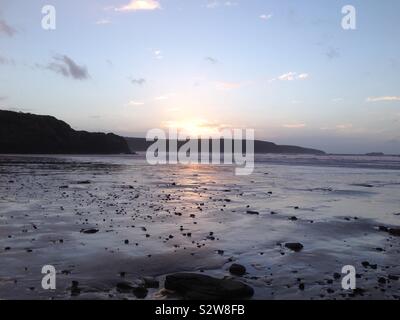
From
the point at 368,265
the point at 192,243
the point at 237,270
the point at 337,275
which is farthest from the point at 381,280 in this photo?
the point at 192,243

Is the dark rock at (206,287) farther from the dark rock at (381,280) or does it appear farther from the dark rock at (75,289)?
the dark rock at (381,280)

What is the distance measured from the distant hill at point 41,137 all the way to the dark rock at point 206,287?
134 metres

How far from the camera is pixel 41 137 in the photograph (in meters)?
141

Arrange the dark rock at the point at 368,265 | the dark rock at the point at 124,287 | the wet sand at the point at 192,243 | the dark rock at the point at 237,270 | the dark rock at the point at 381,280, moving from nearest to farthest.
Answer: the dark rock at the point at 124,287
the wet sand at the point at 192,243
the dark rock at the point at 381,280
the dark rock at the point at 237,270
the dark rock at the point at 368,265

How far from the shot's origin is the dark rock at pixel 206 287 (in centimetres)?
1066

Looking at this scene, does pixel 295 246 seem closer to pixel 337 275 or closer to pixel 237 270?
pixel 337 275

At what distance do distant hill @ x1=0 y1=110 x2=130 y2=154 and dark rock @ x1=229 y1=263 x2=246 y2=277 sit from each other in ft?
437

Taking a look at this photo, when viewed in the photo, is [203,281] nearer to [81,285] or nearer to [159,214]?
[81,285]

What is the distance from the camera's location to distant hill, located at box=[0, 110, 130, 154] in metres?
134

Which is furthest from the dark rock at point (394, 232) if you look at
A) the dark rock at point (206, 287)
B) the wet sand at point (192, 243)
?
the dark rock at point (206, 287)

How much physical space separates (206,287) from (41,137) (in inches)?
5603

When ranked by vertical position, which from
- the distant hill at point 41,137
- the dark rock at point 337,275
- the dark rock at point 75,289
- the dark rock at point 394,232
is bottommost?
the dark rock at point 337,275
